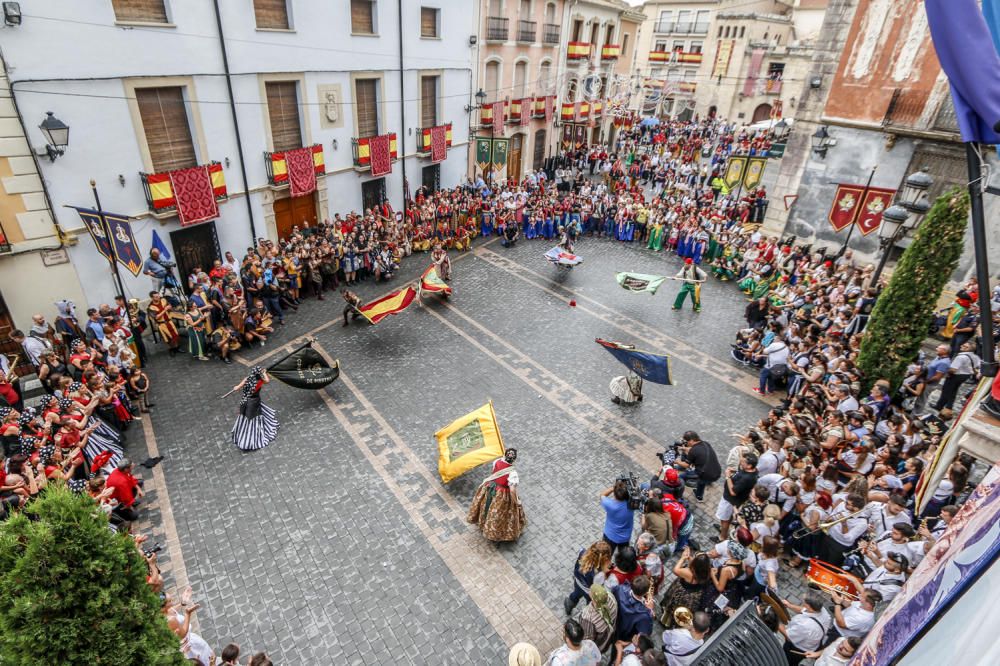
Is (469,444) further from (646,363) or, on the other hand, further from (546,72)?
(546,72)

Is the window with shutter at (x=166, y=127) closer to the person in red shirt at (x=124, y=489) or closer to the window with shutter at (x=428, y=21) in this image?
the person in red shirt at (x=124, y=489)

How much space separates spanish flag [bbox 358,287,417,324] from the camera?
1312 cm

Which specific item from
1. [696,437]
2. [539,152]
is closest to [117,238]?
[696,437]

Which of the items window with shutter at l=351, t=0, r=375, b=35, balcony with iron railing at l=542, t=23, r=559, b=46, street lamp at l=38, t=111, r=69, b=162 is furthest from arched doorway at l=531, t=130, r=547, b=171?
street lamp at l=38, t=111, r=69, b=162

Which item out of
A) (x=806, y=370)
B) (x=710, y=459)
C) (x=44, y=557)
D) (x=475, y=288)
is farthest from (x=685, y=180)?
(x=44, y=557)

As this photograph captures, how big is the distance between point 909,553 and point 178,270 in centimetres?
1704

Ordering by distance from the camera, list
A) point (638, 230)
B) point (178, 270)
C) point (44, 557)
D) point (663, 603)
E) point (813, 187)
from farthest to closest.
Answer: point (638, 230) → point (813, 187) → point (178, 270) → point (663, 603) → point (44, 557)

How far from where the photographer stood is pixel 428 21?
68.9 feet

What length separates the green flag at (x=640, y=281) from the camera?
15703 millimetres

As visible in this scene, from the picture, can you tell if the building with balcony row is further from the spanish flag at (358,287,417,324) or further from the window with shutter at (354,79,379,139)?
the spanish flag at (358,287,417,324)

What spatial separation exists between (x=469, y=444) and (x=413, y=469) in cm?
135

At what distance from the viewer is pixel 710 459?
8.75 meters

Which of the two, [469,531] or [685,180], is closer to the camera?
[469,531]

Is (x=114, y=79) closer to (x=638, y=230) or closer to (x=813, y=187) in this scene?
(x=638, y=230)
